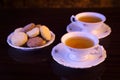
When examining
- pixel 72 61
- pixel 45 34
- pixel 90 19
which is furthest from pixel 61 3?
pixel 72 61

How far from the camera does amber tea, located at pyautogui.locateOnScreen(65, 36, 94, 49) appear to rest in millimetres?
913

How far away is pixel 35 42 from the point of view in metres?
0.96

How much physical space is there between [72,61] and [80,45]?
0.07 metres

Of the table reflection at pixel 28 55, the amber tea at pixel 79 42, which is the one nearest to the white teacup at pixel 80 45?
the amber tea at pixel 79 42

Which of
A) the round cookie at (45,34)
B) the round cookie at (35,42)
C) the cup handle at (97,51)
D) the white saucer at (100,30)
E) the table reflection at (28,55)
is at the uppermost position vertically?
the round cookie at (45,34)

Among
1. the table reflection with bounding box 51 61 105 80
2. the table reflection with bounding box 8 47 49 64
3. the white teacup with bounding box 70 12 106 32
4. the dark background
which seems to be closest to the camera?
the table reflection with bounding box 51 61 105 80

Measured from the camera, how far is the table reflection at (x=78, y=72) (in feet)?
2.70

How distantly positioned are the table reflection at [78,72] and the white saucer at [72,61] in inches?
0.6

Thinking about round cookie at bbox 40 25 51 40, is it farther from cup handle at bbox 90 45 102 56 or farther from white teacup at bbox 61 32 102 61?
cup handle at bbox 90 45 102 56

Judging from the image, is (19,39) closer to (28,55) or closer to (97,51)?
(28,55)

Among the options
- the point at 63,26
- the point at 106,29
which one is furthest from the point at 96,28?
the point at 63,26

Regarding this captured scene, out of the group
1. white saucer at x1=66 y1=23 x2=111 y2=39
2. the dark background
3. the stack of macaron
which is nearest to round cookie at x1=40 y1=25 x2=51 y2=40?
the stack of macaron

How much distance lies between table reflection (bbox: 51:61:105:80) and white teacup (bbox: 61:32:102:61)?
0.18ft

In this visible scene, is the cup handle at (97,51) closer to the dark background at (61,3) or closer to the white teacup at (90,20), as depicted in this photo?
the white teacup at (90,20)
